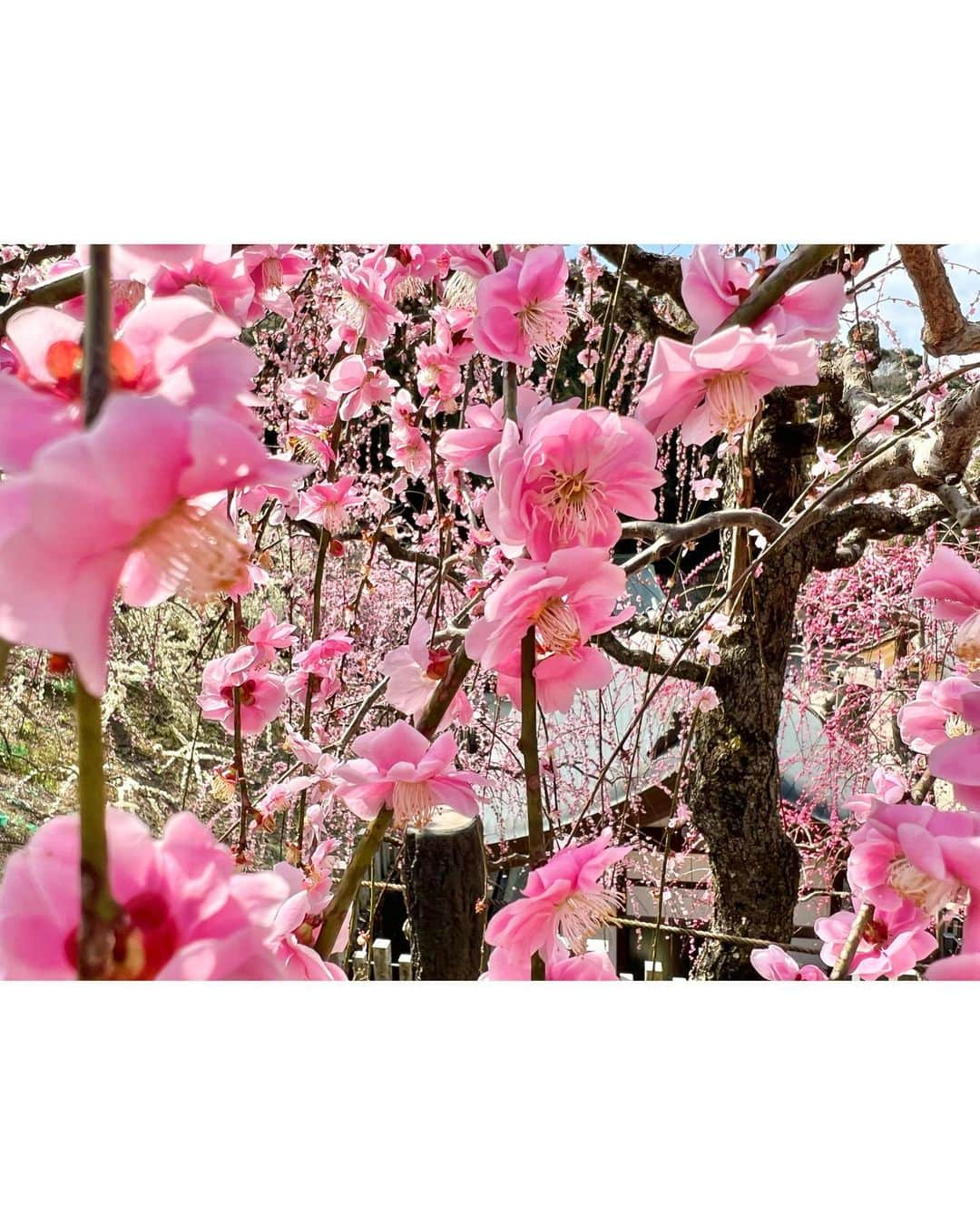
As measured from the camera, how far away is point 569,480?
471 mm

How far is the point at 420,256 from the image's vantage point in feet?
2.75

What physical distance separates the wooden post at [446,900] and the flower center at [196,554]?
0.71 metres

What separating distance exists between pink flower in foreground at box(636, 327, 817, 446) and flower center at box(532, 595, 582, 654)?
0.36ft

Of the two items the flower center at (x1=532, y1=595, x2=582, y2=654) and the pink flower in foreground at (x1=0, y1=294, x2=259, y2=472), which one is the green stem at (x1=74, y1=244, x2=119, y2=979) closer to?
the pink flower in foreground at (x1=0, y1=294, x2=259, y2=472)

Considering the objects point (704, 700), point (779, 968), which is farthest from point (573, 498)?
point (704, 700)

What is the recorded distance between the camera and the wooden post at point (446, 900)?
1.01 metres

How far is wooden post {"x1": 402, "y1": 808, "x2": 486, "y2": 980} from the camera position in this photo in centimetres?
101

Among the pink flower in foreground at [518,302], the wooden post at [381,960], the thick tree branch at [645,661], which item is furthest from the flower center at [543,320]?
the wooden post at [381,960]

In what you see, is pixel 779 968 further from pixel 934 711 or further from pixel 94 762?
pixel 94 762
